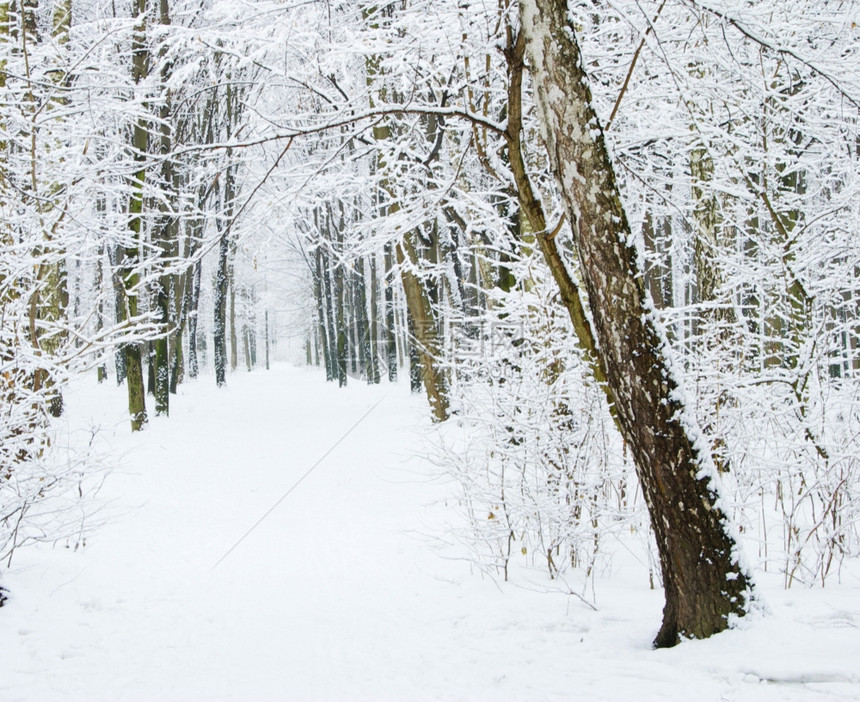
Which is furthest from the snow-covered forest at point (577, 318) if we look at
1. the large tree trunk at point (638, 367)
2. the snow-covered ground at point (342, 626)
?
the snow-covered ground at point (342, 626)

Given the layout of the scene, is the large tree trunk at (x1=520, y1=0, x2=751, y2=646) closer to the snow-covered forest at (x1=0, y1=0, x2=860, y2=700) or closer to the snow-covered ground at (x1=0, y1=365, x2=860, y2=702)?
the snow-covered forest at (x1=0, y1=0, x2=860, y2=700)

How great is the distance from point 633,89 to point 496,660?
211 inches

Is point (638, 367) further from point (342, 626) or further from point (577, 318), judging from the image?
point (342, 626)

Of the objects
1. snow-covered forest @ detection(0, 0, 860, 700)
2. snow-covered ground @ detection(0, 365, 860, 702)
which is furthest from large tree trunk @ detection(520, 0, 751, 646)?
snow-covered ground @ detection(0, 365, 860, 702)

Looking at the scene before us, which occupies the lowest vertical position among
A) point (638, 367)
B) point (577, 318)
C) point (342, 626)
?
point (342, 626)

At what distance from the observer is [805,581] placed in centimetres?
394

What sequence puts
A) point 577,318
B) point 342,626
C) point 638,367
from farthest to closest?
point 342,626 < point 577,318 < point 638,367

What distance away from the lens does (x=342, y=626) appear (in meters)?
4.26

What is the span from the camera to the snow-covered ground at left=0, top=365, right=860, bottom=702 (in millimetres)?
2885

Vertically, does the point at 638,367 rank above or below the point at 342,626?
above

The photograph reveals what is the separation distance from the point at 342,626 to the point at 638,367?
2.72 meters

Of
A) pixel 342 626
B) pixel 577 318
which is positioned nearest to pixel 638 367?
pixel 577 318

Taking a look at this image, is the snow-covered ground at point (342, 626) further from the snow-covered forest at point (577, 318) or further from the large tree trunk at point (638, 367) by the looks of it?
the large tree trunk at point (638, 367)

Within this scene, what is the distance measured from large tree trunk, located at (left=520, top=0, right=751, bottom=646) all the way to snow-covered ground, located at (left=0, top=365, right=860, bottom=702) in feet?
0.81
